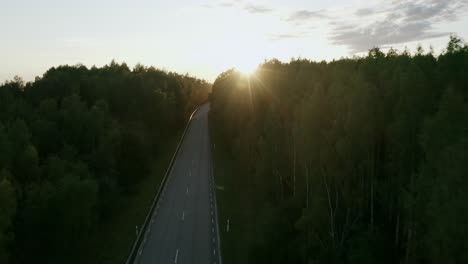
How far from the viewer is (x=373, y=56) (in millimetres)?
49688

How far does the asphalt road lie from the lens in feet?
125

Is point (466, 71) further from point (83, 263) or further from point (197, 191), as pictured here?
point (197, 191)

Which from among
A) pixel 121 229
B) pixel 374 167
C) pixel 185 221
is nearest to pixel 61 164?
pixel 121 229

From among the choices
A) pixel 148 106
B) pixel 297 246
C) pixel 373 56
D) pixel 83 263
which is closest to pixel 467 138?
pixel 297 246

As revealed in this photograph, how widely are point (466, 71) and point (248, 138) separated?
33433mm

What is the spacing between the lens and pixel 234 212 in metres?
49.3

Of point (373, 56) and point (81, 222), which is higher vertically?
point (373, 56)

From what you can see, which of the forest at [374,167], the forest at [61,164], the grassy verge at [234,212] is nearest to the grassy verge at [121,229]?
the forest at [61,164]

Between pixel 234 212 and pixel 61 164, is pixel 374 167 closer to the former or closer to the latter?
pixel 234 212

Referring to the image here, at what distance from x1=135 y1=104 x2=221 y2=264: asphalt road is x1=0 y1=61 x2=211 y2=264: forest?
4.84m

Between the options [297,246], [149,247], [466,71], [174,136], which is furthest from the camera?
[174,136]

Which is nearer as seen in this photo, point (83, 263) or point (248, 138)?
point (83, 263)

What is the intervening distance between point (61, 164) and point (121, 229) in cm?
959

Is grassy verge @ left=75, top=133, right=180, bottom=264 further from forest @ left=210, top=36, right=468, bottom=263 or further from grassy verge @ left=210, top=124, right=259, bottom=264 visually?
forest @ left=210, top=36, right=468, bottom=263
